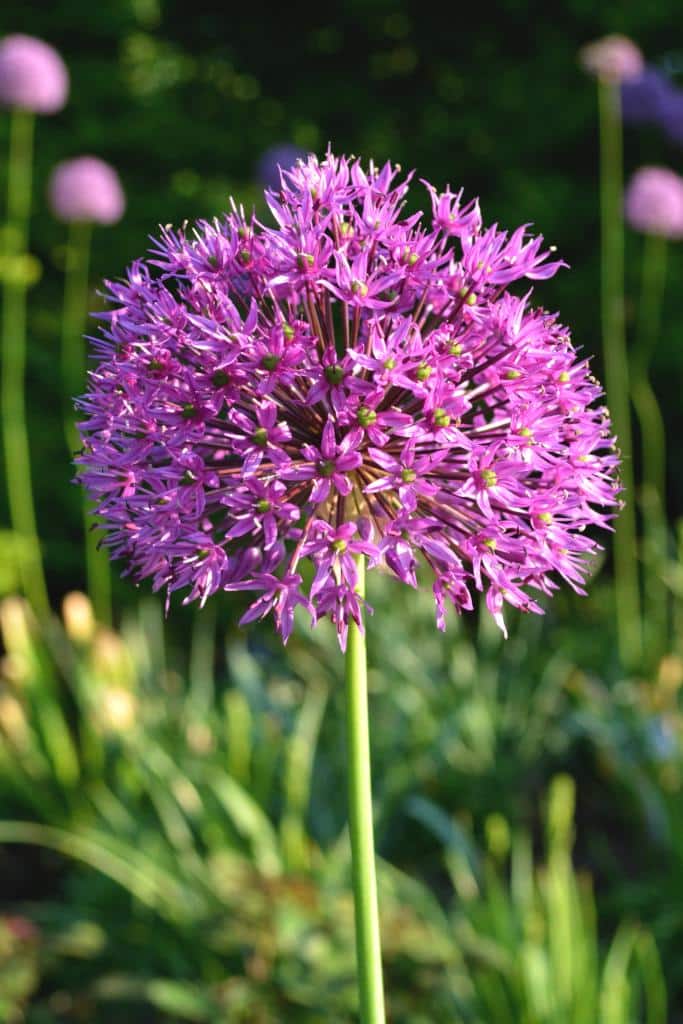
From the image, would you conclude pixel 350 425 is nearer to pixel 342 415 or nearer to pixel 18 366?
pixel 342 415

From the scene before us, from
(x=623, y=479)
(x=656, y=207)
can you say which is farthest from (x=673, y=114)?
(x=623, y=479)

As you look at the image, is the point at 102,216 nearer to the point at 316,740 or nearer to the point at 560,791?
the point at 316,740

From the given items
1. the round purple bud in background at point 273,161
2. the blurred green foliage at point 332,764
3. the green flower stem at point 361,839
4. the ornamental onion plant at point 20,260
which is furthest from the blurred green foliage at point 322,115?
the green flower stem at point 361,839

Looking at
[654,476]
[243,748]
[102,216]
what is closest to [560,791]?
[243,748]

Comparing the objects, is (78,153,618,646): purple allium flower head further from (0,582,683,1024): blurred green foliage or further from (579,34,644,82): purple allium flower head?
(579,34,644,82): purple allium flower head

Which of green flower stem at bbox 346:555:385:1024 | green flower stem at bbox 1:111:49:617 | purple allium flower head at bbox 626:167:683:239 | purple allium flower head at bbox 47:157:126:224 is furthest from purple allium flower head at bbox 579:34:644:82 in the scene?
green flower stem at bbox 346:555:385:1024
